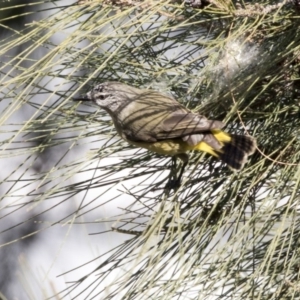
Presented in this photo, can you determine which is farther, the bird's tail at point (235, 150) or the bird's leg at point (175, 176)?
the bird's leg at point (175, 176)

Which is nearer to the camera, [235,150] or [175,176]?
[235,150]

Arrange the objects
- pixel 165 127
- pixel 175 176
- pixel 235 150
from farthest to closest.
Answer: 1. pixel 165 127
2. pixel 175 176
3. pixel 235 150

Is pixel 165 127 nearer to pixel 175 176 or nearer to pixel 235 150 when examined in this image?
pixel 175 176

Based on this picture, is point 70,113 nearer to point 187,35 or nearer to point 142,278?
point 187,35

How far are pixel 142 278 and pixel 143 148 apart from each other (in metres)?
0.54

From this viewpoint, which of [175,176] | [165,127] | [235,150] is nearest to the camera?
[235,150]

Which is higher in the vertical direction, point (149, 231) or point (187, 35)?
point (187, 35)

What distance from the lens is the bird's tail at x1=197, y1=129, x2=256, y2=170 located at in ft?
5.36

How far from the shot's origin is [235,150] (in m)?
1.61

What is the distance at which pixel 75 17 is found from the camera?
1478 mm

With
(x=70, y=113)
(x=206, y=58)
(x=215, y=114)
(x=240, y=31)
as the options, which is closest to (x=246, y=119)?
(x=215, y=114)

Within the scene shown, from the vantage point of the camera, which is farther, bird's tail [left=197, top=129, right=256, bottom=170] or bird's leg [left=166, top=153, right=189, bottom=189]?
bird's leg [left=166, top=153, right=189, bottom=189]

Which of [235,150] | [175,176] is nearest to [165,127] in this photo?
[175,176]

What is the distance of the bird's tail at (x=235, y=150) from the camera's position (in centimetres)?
163
